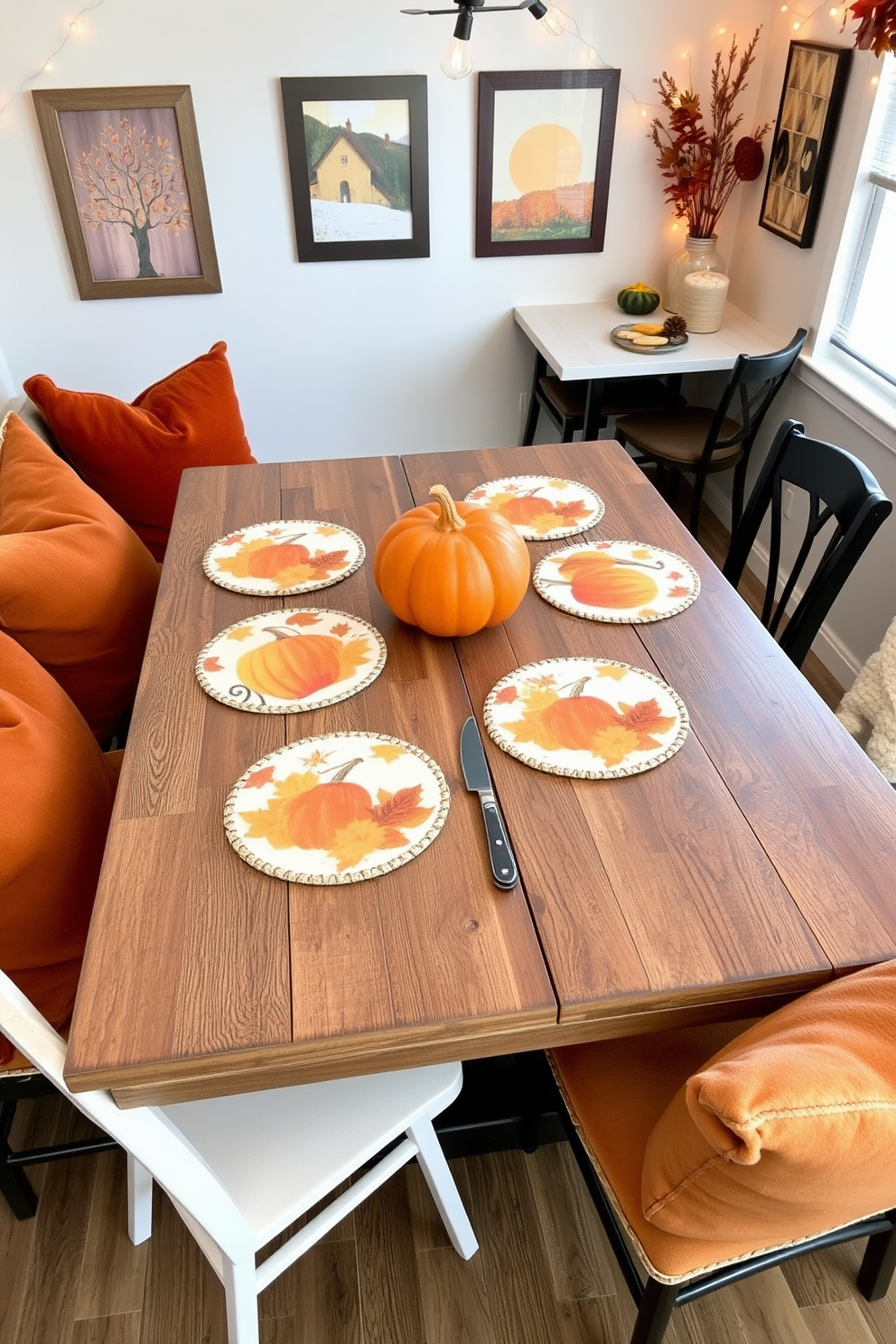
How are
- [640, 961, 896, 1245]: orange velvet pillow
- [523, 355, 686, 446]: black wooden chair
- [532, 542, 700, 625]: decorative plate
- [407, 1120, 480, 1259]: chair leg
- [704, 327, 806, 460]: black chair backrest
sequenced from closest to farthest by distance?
[640, 961, 896, 1245]: orange velvet pillow < [407, 1120, 480, 1259]: chair leg < [532, 542, 700, 625]: decorative plate < [704, 327, 806, 460]: black chair backrest < [523, 355, 686, 446]: black wooden chair

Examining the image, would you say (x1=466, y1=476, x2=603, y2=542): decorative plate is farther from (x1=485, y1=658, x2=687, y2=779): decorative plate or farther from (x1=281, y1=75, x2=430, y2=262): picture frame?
(x1=281, y1=75, x2=430, y2=262): picture frame

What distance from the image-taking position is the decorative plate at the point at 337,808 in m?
1.10

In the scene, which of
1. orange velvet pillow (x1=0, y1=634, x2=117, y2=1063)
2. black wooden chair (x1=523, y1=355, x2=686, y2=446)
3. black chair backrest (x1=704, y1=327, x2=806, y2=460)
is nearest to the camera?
orange velvet pillow (x1=0, y1=634, x2=117, y2=1063)

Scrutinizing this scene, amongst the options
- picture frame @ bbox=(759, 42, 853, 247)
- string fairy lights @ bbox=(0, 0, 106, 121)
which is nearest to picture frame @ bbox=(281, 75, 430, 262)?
string fairy lights @ bbox=(0, 0, 106, 121)

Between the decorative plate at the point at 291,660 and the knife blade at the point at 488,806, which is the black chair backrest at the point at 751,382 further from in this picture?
the knife blade at the point at 488,806

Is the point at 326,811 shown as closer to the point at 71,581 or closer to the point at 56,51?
the point at 71,581

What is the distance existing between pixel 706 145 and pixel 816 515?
198 centimetres

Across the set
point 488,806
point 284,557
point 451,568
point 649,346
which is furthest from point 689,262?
point 488,806

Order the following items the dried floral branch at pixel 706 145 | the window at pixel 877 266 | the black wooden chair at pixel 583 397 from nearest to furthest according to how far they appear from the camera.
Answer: the window at pixel 877 266
the dried floral branch at pixel 706 145
the black wooden chair at pixel 583 397

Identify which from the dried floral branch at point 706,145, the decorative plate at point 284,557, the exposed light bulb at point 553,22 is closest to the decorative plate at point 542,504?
the decorative plate at point 284,557

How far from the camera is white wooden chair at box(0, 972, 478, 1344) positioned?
1.10 metres

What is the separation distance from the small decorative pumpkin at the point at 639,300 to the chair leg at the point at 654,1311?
116 inches

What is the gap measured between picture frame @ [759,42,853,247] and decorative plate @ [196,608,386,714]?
2.19 m

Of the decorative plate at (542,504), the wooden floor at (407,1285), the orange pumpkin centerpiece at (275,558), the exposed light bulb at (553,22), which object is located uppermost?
the exposed light bulb at (553,22)
